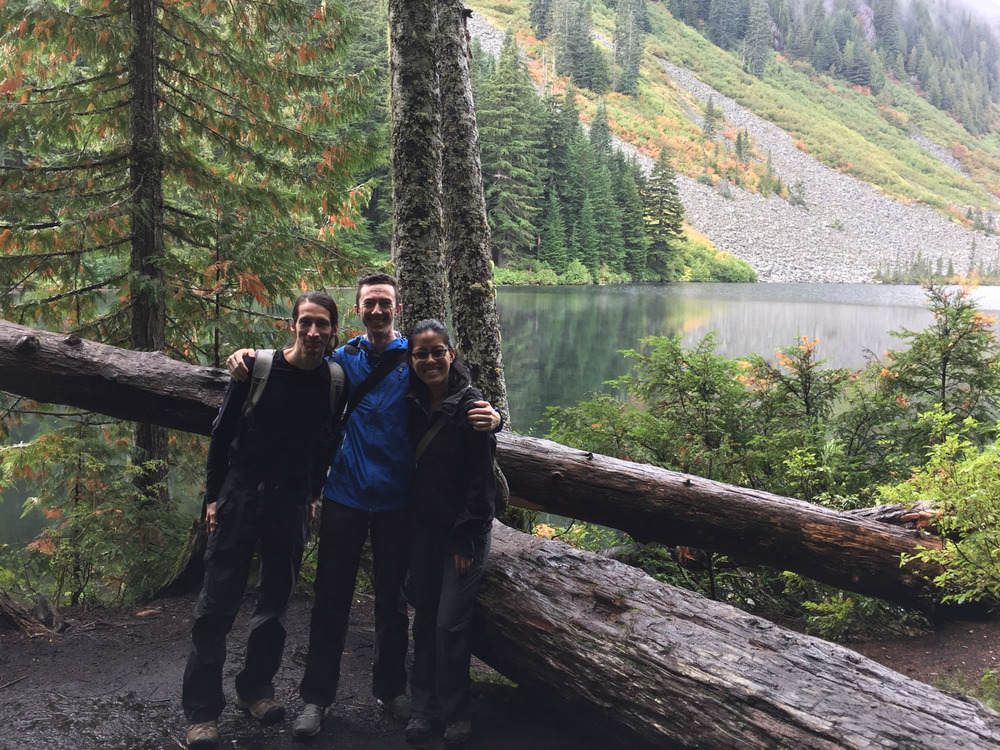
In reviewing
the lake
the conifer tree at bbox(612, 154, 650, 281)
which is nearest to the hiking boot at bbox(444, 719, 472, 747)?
the lake

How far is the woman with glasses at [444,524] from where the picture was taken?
3004 mm

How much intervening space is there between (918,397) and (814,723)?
5219mm

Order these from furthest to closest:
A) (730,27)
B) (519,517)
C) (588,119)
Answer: (730,27) → (588,119) → (519,517)

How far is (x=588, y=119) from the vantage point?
100 meters

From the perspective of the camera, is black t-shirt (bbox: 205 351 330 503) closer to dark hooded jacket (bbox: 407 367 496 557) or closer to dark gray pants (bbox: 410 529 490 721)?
dark hooded jacket (bbox: 407 367 496 557)

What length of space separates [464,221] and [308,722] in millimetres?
3958

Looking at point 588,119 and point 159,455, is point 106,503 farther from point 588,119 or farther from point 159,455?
point 588,119

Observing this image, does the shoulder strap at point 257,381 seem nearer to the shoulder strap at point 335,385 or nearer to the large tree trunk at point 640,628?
the shoulder strap at point 335,385

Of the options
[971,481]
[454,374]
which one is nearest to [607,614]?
[454,374]

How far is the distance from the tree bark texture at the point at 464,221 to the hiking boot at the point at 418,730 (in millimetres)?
2829

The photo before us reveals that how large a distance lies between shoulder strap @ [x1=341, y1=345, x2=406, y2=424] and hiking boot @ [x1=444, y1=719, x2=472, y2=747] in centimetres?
155

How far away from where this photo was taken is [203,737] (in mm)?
2822

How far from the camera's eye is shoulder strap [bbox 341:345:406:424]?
3.14 metres

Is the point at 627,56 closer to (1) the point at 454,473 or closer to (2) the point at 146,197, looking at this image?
(2) the point at 146,197
